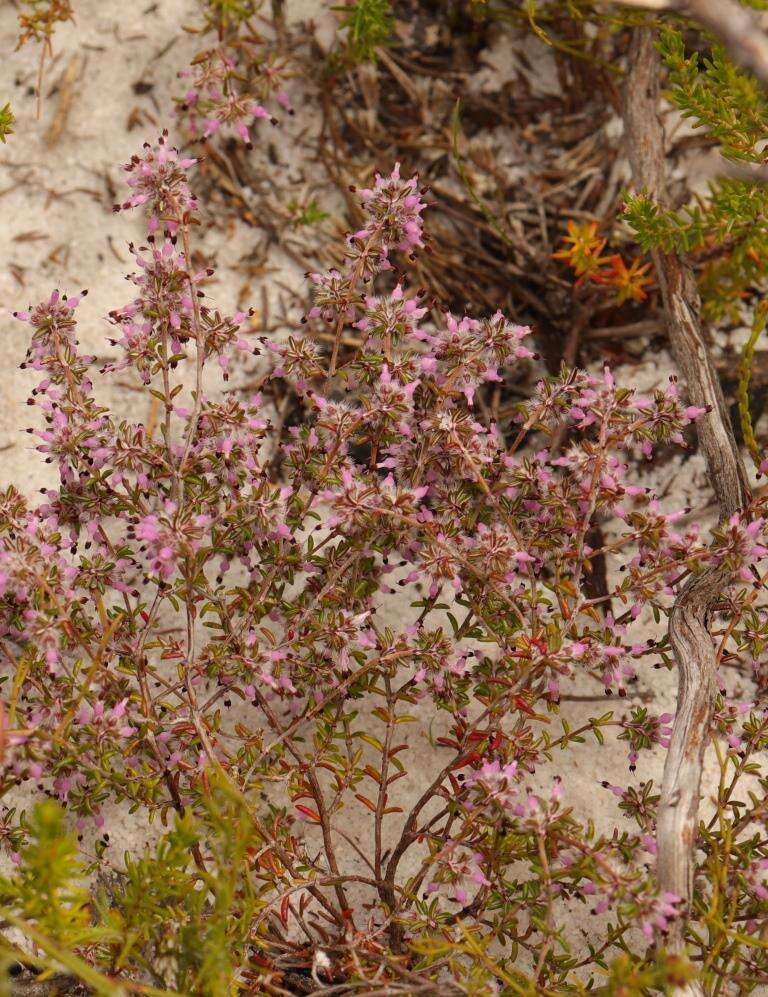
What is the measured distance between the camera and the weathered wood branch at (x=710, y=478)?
188 cm

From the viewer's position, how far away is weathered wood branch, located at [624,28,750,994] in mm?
1885

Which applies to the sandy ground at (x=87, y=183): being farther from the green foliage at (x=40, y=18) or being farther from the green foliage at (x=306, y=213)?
the green foliage at (x=306, y=213)

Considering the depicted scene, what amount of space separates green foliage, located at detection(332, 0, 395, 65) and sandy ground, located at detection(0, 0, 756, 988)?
35cm

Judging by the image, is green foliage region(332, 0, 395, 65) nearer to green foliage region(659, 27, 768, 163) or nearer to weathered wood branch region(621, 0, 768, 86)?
green foliage region(659, 27, 768, 163)

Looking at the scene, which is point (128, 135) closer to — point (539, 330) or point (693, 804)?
point (539, 330)

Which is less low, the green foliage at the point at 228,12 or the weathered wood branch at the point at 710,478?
the green foliage at the point at 228,12

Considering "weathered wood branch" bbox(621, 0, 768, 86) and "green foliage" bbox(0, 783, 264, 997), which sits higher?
"weathered wood branch" bbox(621, 0, 768, 86)

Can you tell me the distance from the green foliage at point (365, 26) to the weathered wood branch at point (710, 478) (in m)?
0.71

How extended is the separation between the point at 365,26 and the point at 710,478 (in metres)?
1.58

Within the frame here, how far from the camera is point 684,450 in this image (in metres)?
2.84

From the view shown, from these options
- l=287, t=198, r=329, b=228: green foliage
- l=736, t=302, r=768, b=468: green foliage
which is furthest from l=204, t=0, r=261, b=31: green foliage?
l=736, t=302, r=768, b=468: green foliage

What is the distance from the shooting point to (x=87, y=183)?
9.81 feet

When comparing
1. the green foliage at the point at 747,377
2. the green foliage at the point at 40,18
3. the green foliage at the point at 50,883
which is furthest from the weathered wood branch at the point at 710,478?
the green foliage at the point at 40,18

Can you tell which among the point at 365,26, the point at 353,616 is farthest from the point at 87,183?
the point at 353,616
